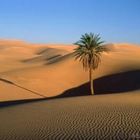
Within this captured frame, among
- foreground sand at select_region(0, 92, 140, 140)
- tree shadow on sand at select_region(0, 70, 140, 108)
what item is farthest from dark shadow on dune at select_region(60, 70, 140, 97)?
foreground sand at select_region(0, 92, 140, 140)

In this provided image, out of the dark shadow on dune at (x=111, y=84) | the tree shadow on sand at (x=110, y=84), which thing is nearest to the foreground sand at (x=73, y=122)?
the tree shadow on sand at (x=110, y=84)

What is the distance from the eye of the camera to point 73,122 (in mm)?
16156

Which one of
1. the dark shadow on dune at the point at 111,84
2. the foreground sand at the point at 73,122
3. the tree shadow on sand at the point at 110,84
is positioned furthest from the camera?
the dark shadow on dune at the point at 111,84

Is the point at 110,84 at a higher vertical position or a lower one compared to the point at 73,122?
higher

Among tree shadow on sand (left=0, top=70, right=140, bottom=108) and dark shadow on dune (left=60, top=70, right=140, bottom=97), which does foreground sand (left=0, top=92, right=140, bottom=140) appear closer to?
tree shadow on sand (left=0, top=70, right=140, bottom=108)

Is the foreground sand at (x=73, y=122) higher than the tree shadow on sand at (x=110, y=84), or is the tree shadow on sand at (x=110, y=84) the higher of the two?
the tree shadow on sand at (x=110, y=84)

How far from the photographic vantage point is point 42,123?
54.2ft

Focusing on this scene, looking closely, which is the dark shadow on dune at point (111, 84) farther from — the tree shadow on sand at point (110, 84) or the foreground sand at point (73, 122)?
the foreground sand at point (73, 122)

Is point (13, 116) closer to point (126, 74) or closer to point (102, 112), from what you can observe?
point (102, 112)

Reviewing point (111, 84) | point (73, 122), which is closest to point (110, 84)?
point (111, 84)

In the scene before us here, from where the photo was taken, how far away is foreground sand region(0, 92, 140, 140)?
13.8m

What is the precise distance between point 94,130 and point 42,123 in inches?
122

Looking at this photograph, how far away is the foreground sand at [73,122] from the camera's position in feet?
45.3

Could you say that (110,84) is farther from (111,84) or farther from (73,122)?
(73,122)
